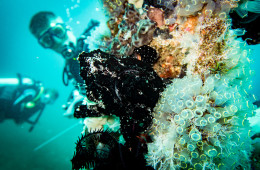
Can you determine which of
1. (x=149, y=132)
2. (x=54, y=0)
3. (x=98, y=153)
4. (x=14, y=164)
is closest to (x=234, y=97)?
(x=149, y=132)

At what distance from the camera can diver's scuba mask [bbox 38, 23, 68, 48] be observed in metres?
6.70

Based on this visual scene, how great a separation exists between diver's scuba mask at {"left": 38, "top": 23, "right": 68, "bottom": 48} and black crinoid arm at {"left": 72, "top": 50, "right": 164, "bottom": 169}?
5.87 meters

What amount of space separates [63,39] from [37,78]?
933cm

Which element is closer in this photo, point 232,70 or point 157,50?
point 232,70

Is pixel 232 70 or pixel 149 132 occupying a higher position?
pixel 232 70

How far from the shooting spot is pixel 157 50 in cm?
219

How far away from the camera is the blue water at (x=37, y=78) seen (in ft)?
61.1

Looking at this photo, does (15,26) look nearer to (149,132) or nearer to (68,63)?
(68,63)

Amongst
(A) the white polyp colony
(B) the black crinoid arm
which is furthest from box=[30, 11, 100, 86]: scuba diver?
(A) the white polyp colony

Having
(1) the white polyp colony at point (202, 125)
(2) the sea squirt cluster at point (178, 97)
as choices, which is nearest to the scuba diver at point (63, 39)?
(2) the sea squirt cluster at point (178, 97)

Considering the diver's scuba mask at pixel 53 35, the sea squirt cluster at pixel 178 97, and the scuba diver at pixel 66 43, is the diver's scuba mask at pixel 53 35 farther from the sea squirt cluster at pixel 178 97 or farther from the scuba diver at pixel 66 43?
the sea squirt cluster at pixel 178 97

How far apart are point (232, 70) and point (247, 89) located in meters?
0.46

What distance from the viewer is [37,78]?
44.9 feet

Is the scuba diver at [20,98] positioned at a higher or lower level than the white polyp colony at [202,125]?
higher
